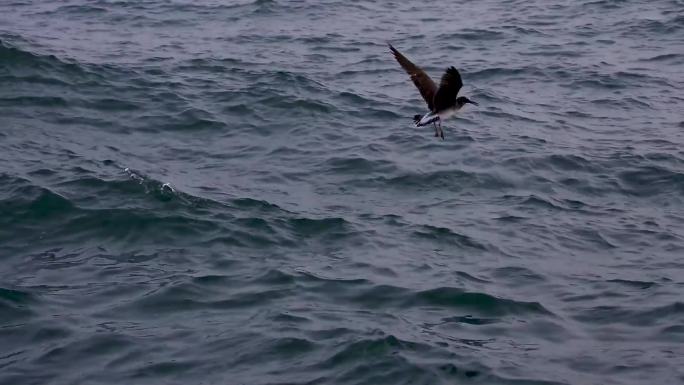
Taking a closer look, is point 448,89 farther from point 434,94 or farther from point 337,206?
point 337,206

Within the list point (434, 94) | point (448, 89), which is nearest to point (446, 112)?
point (434, 94)

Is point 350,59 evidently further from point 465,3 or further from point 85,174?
point 85,174

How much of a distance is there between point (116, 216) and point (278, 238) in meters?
1.83

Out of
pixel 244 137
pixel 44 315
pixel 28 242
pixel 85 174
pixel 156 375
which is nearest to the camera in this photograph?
pixel 156 375

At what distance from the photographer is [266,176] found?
12.7m

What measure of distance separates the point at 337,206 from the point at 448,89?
283cm

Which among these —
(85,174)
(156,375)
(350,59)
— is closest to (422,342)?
(156,375)

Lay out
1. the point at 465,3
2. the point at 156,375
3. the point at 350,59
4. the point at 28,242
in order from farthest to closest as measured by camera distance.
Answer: the point at 465,3
the point at 350,59
the point at 28,242
the point at 156,375

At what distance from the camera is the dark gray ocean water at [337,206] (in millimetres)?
8797

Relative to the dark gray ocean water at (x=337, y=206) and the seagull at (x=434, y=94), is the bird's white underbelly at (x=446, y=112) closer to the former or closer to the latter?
the seagull at (x=434, y=94)

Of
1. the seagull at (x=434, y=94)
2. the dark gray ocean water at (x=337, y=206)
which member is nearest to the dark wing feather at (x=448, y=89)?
the seagull at (x=434, y=94)

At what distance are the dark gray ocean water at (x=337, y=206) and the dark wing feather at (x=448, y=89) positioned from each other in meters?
1.73

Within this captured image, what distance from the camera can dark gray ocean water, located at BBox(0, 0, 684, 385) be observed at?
8797mm

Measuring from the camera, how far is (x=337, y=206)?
1185 centimetres
